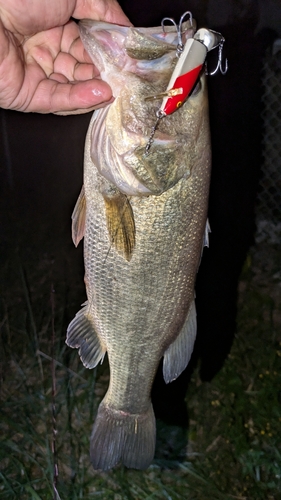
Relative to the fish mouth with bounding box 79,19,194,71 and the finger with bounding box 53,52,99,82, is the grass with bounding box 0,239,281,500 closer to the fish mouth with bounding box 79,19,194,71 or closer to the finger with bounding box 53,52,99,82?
the finger with bounding box 53,52,99,82

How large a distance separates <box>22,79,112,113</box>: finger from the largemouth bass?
0.10 ft

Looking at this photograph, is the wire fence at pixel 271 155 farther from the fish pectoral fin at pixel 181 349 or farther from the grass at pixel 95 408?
the fish pectoral fin at pixel 181 349

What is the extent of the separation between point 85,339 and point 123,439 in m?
0.45

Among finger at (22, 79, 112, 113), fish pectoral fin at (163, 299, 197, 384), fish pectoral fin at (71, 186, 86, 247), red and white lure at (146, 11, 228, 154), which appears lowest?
fish pectoral fin at (163, 299, 197, 384)

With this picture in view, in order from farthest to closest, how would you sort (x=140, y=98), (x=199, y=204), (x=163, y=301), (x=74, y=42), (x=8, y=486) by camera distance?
(x=8, y=486) < (x=74, y=42) < (x=163, y=301) < (x=199, y=204) < (x=140, y=98)

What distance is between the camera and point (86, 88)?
1293mm

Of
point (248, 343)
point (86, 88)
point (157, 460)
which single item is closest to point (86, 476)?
point (157, 460)

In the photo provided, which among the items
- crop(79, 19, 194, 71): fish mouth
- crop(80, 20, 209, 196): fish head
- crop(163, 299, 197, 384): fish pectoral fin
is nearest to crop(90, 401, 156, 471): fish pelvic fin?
crop(163, 299, 197, 384): fish pectoral fin

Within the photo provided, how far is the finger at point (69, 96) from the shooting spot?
125 cm

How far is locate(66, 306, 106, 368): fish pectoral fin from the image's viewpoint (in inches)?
62.7

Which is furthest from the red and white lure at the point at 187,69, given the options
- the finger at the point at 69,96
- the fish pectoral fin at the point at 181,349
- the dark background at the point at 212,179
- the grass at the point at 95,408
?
the grass at the point at 95,408

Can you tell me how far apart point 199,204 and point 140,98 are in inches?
13.9

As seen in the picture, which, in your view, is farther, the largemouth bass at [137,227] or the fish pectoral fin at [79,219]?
the fish pectoral fin at [79,219]

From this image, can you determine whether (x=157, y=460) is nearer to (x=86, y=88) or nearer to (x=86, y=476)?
(x=86, y=476)
